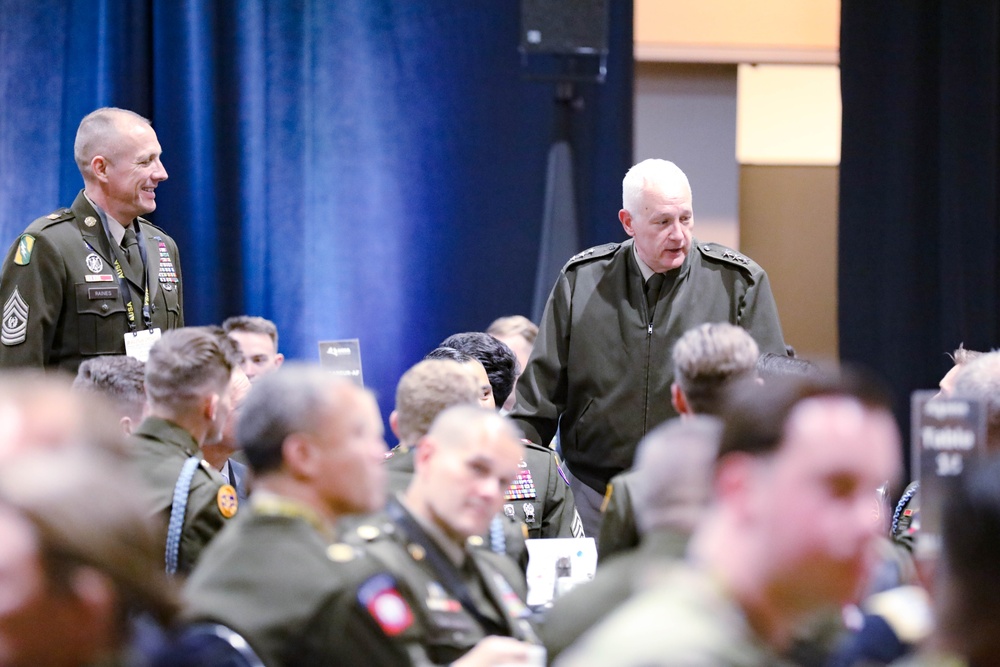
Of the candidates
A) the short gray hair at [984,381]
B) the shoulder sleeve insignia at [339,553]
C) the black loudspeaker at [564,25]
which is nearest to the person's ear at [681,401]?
the short gray hair at [984,381]

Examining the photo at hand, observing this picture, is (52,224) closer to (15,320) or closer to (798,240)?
(15,320)

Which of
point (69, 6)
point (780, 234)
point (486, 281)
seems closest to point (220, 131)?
point (69, 6)

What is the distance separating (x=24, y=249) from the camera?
3836 mm

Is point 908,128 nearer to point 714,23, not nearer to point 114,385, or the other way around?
point 714,23

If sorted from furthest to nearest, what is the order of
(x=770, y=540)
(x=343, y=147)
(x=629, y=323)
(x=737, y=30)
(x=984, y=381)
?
(x=737, y=30) < (x=343, y=147) < (x=629, y=323) < (x=984, y=381) < (x=770, y=540)

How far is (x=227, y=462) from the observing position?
160 inches

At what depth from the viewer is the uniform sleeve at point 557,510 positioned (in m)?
3.43

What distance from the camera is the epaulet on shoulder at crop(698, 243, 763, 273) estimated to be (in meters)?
3.71

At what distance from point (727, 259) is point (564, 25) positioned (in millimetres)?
2482

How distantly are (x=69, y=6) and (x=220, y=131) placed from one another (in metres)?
0.87

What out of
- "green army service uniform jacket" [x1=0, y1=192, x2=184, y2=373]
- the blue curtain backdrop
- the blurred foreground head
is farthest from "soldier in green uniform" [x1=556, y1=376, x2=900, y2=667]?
the blue curtain backdrop

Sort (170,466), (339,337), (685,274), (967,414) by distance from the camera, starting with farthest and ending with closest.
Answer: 1. (339,337)
2. (685,274)
3. (170,466)
4. (967,414)

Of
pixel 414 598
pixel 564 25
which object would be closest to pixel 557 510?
pixel 414 598

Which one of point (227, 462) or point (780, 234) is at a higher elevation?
point (780, 234)
